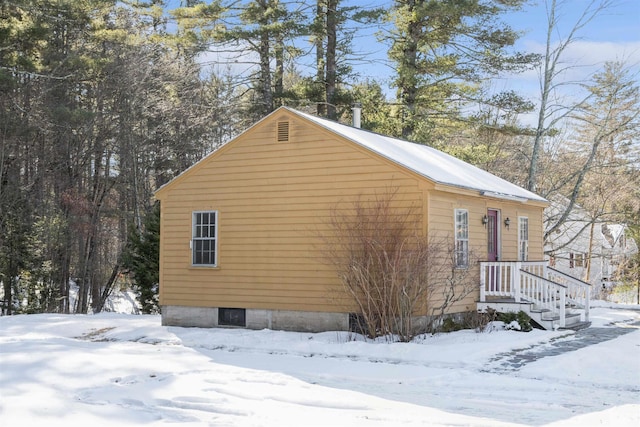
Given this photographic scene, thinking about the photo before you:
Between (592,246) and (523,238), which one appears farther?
(592,246)

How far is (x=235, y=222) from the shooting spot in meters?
15.5

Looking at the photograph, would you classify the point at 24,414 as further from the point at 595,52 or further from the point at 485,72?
the point at 595,52

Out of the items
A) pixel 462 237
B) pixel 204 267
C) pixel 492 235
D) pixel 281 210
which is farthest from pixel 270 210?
pixel 492 235

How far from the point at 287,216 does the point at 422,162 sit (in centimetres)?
312

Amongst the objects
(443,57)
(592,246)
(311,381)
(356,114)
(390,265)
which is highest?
(443,57)

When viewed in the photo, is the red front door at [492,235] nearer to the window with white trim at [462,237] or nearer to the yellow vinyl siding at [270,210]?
the window with white trim at [462,237]

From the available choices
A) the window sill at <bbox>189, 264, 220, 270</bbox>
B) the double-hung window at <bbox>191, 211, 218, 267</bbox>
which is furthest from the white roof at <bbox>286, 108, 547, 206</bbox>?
the window sill at <bbox>189, 264, 220, 270</bbox>

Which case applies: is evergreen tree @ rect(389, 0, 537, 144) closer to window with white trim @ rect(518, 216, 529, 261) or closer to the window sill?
window with white trim @ rect(518, 216, 529, 261)

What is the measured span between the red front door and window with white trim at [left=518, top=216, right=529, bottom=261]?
147cm

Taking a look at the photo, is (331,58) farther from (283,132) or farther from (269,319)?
(269,319)

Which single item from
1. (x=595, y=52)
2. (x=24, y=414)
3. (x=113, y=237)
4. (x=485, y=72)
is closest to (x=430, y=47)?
(x=485, y=72)

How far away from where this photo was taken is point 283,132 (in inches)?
588

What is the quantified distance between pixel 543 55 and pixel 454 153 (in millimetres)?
4509

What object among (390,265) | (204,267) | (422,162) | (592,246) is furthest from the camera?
(592,246)
